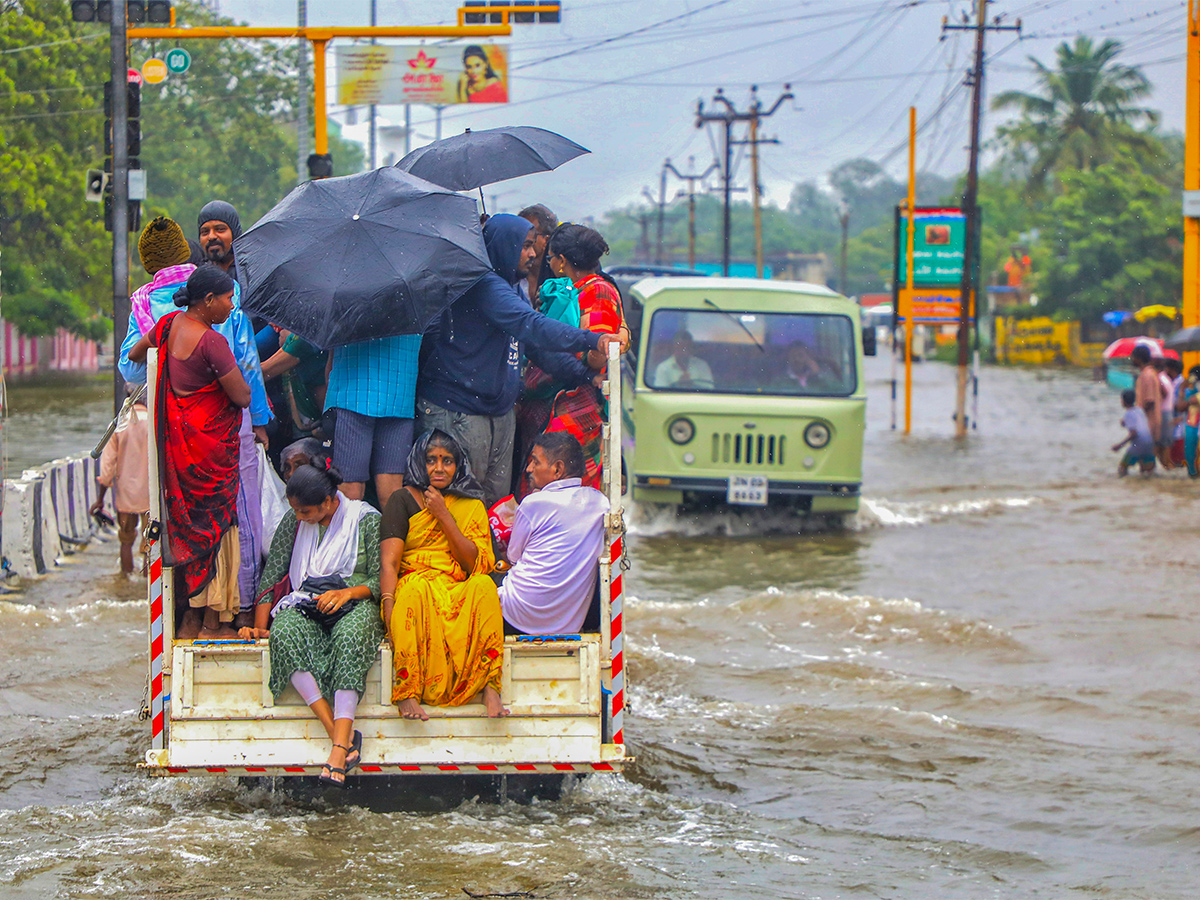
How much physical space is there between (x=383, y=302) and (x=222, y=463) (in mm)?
851

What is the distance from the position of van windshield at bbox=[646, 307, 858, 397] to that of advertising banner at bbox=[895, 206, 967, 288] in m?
13.8

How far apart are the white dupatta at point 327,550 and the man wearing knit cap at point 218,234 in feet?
4.31

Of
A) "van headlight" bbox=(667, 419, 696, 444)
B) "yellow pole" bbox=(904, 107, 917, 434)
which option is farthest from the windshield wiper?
"yellow pole" bbox=(904, 107, 917, 434)

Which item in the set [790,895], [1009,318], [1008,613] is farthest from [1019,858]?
[1009,318]

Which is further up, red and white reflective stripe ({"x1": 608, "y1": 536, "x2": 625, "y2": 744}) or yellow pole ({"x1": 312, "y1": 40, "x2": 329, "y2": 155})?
yellow pole ({"x1": 312, "y1": 40, "x2": 329, "y2": 155})

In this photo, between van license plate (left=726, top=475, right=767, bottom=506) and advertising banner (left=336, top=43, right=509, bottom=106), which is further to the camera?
advertising banner (left=336, top=43, right=509, bottom=106)

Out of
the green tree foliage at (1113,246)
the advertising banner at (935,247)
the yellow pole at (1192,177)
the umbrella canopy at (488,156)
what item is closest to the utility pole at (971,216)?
the advertising banner at (935,247)

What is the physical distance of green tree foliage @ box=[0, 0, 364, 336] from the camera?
1058 inches

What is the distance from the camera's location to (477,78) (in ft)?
110

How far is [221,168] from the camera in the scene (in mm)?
43156

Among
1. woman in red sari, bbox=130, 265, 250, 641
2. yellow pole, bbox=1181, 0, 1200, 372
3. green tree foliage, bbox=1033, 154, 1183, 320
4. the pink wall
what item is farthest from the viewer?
green tree foliage, bbox=1033, 154, 1183, 320

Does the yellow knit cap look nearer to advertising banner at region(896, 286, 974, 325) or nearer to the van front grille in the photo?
the van front grille

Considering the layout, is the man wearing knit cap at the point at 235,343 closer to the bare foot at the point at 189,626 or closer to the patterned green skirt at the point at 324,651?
the bare foot at the point at 189,626

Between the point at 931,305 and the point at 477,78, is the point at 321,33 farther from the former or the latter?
the point at 477,78
